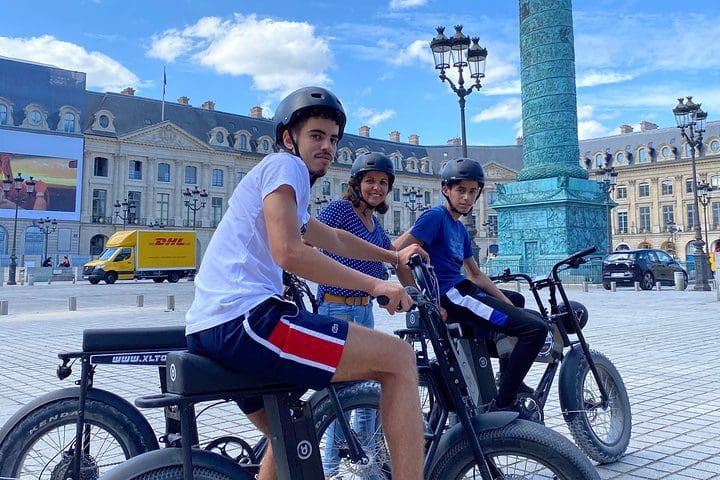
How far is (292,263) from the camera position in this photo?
6.45ft

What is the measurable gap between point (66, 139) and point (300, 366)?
57.5 meters

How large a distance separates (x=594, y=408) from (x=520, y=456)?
1849 millimetres

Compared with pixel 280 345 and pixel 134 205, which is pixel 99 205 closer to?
pixel 134 205

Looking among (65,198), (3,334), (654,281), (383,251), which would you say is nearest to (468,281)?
(383,251)

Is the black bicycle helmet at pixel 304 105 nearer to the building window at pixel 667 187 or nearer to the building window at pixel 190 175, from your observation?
the building window at pixel 190 175

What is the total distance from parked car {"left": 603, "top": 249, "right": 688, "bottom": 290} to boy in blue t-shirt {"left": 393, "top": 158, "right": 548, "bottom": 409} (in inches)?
785

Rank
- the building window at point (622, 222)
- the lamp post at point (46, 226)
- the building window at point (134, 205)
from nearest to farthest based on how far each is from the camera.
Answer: the lamp post at point (46, 226) < the building window at point (134, 205) < the building window at point (622, 222)

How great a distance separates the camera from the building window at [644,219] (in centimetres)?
7338

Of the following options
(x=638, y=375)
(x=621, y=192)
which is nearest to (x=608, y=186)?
(x=638, y=375)

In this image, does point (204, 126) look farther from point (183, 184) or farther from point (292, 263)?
point (292, 263)

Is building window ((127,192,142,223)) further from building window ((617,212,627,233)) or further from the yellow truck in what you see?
building window ((617,212,627,233))

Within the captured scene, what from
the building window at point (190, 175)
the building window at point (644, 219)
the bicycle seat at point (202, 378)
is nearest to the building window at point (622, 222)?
the building window at point (644, 219)

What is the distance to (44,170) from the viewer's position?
51.5m

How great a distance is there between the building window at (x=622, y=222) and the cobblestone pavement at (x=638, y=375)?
215ft
